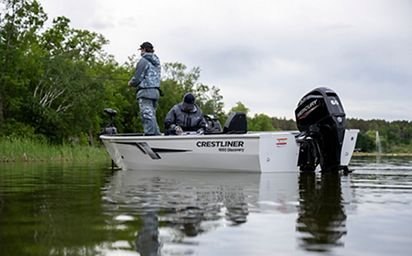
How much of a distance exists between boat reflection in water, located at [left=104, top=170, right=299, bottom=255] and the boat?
216cm

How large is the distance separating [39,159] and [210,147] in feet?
52.0

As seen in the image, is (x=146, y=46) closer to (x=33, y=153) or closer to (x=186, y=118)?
(x=186, y=118)

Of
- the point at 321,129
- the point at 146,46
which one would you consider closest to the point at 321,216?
the point at 321,129

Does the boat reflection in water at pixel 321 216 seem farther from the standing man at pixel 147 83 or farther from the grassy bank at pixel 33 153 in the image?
the grassy bank at pixel 33 153

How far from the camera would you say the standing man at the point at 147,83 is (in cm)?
1380

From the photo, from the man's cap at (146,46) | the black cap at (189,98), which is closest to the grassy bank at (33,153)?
the man's cap at (146,46)

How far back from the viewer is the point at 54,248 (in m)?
4.01

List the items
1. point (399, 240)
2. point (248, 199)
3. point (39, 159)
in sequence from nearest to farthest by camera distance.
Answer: point (399, 240)
point (248, 199)
point (39, 159)

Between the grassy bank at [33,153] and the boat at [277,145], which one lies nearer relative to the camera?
the boat at [277,145]

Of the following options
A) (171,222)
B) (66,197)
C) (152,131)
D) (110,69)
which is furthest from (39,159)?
(110,69)

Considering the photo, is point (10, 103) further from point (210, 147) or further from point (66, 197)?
point (66, 197)

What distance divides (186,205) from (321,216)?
143cm

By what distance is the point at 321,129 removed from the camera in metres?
12.0

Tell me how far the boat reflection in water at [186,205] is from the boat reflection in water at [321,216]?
17cm
